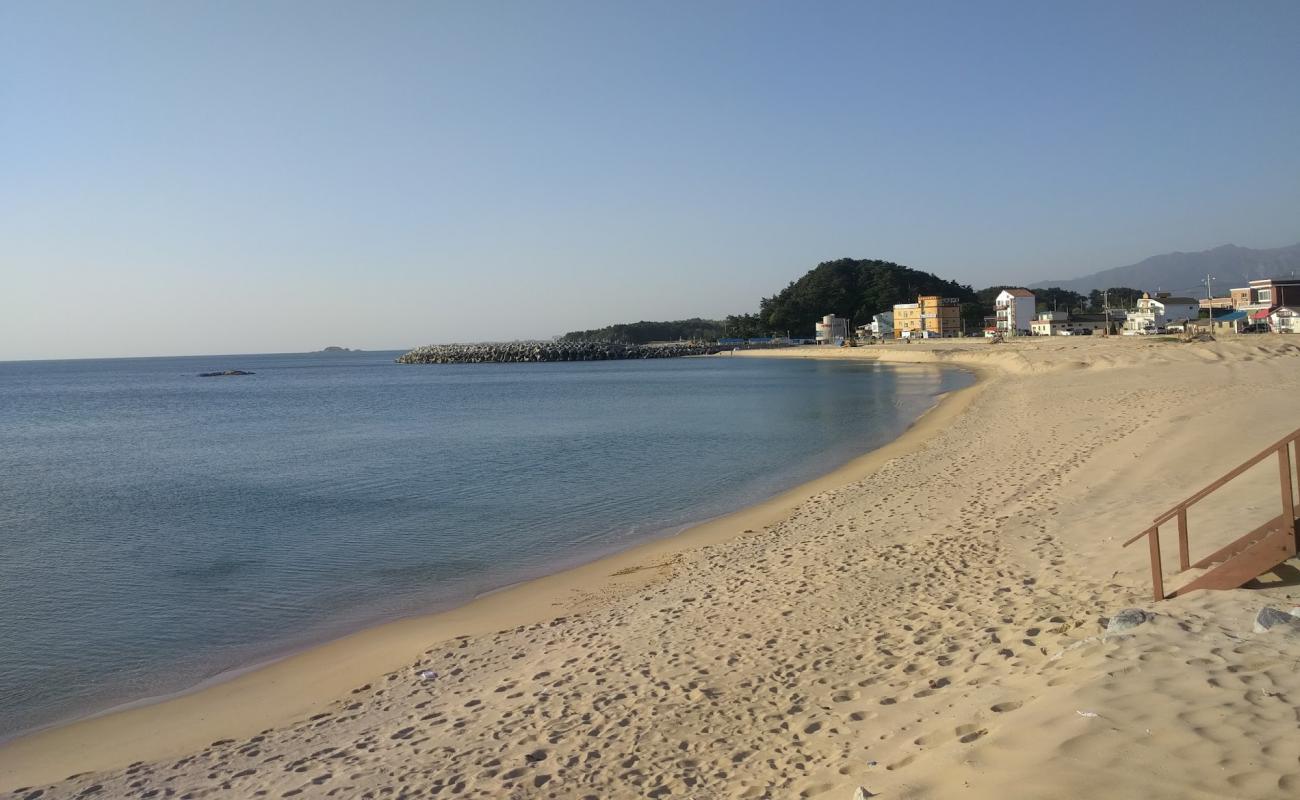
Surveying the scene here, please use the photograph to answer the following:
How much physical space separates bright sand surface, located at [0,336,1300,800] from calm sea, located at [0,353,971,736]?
1382 mm

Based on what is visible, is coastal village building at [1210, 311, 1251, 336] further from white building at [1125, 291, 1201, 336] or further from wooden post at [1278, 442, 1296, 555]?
wooden post at [1278, 442, 1296, 555]

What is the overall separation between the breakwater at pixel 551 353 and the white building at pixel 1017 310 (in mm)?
50552

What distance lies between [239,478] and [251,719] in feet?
61.5

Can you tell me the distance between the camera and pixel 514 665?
8.37 metres

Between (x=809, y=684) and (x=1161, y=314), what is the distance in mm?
97922

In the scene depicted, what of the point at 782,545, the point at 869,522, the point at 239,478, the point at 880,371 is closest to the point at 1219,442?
the point at 869,522

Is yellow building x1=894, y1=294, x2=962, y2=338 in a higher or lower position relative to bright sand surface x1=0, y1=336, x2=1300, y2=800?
higher

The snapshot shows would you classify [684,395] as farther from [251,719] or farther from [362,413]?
[251,719]

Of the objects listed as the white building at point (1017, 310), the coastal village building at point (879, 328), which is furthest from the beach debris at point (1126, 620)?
the coastal village building at point (879, 328)

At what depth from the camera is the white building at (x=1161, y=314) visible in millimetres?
86000

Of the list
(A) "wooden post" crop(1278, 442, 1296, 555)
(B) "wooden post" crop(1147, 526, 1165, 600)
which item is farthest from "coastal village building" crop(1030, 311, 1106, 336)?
(B) "wooden post" crop(1147, 526, 1165, 600)

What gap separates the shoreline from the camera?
7.41 metres

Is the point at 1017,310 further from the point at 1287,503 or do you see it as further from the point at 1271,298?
the point at 1287,503

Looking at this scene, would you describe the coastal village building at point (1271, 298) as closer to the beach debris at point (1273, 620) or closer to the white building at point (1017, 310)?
the white building at point (1017, 310)
